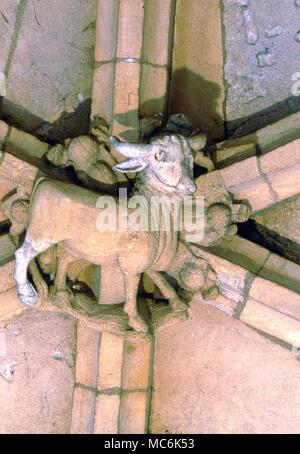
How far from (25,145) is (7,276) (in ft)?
2.45

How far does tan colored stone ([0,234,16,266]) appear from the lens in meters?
3.59

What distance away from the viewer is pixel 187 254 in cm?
350

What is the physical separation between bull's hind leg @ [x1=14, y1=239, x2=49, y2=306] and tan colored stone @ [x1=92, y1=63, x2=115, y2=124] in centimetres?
82

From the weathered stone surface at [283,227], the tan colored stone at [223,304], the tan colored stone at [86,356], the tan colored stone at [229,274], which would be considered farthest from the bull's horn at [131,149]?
the tan colored stone at [86,356]

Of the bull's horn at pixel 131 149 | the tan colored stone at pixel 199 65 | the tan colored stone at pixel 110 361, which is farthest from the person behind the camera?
the tan colored stone at pixel 199 65

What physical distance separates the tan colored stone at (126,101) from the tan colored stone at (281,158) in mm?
714

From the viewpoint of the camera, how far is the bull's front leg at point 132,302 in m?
3.37

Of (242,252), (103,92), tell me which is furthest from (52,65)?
(242,252)

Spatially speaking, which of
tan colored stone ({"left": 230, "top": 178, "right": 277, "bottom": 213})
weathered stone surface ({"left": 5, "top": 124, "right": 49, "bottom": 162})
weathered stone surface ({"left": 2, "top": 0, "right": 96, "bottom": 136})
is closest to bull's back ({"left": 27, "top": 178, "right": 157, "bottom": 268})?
weathered stone surface ({"left": 5, "top": 124, "right": 49, "bottom": 162})

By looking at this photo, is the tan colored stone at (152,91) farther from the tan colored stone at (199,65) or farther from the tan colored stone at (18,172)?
the tan colored stone at (18,172)

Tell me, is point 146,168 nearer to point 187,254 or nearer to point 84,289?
point 187,254

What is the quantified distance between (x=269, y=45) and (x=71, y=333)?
2116 mm

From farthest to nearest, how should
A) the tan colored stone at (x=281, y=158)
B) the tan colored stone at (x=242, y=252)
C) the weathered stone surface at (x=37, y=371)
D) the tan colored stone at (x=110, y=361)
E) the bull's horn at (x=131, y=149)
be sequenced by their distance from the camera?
the weathered stone surface at (x=37, y=371)
the tan colored stone at (x=110, y=361)
the tan colored stone at (x=242, y=252)
the tan colored stone at (x=281, y=158)
the bull's horn at (x=131, y=149)

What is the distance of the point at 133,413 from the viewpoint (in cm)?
384
